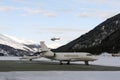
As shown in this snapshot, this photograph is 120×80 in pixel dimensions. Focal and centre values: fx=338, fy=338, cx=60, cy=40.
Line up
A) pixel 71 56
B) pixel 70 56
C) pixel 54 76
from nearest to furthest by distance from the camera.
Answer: pixel 54 76 → pixel 71 56 → pixel 70 56

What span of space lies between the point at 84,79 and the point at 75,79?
138 cm

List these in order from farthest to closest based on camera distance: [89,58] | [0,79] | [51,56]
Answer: [51,56] → [89,58] → [0,79]

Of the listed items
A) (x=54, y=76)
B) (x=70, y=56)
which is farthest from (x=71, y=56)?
(x=54, y=76)

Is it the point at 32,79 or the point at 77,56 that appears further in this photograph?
the point at 77,56

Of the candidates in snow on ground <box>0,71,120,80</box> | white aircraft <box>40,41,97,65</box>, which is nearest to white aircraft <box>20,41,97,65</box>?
white aircraft <box>40,41,97,65</box>

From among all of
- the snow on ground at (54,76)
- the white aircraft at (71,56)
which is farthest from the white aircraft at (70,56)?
the snow on ground at (54,76)

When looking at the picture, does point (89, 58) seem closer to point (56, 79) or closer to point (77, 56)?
point (77, 56)

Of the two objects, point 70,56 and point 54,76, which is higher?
point 70,56

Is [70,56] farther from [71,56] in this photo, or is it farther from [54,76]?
[54,76]

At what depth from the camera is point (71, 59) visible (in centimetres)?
9144

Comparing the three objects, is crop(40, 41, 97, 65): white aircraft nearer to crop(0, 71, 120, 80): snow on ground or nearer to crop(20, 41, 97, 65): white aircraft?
crop(20, 41, 97, 65): white aircraft

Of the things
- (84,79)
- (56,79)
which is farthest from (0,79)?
(84,79)

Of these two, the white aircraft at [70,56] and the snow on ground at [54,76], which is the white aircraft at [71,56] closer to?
the white aircraft at [70,56]

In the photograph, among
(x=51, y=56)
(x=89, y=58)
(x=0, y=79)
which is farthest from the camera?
(x=51, y=56)
